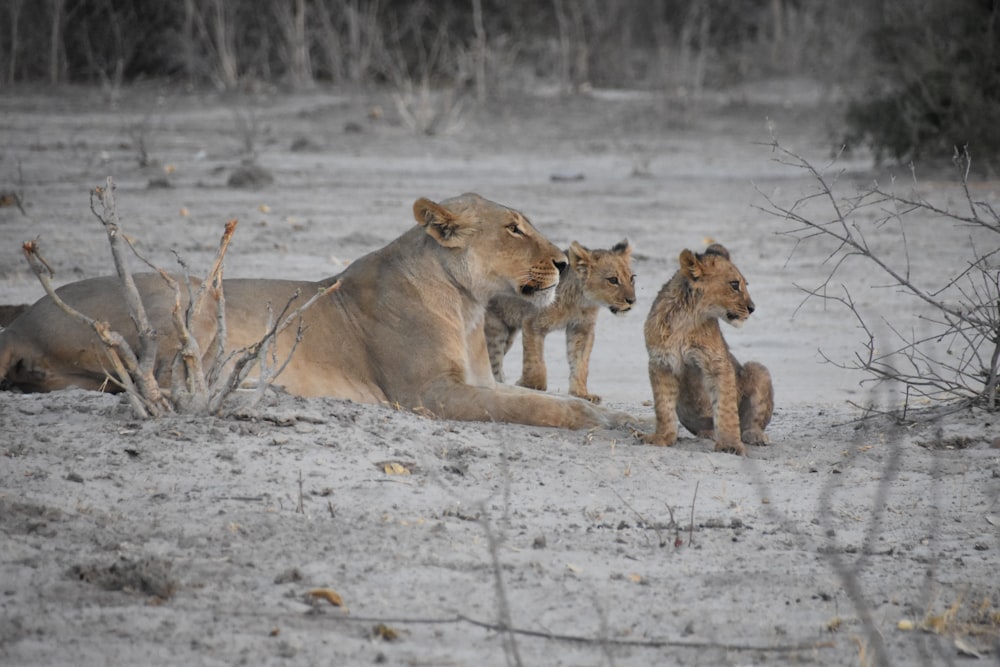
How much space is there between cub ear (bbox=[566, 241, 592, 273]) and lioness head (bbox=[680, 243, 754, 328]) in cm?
121

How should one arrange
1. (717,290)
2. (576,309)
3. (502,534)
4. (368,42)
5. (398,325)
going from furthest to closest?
(368,42)
(576,309)
(398,325)
(717,290)
(502,534)

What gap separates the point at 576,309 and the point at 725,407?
4.95ft

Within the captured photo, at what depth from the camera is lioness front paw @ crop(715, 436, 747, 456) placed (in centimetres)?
577

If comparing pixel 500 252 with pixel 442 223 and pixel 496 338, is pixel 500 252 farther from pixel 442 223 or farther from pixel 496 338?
pixel 496 338

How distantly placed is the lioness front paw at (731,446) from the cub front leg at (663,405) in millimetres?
227

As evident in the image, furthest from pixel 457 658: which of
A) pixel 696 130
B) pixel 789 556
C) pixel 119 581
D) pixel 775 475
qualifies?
pixel 696 130

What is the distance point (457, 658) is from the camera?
352 centimetres

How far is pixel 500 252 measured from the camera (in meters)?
6.48

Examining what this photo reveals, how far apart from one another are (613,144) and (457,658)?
16.0 meters

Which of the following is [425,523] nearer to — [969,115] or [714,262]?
[714,262]

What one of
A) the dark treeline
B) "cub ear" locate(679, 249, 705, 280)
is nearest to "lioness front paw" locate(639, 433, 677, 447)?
"cub ear" locate(679, 249, 705, 280)

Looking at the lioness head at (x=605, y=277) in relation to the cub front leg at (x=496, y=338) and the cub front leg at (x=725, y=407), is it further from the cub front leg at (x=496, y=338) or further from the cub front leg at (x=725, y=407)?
the cub front leg at (x=725, y=407)

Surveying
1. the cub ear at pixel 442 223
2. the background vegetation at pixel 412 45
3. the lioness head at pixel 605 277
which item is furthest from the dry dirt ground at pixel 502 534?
the background vegetation at pixel 412 45

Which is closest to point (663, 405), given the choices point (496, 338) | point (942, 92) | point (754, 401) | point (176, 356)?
point (754, 401)
